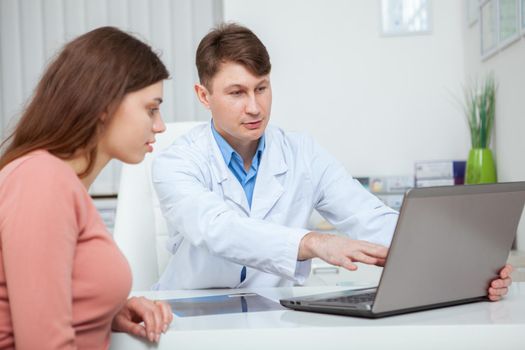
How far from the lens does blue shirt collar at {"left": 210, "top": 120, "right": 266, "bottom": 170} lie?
6.20 feet

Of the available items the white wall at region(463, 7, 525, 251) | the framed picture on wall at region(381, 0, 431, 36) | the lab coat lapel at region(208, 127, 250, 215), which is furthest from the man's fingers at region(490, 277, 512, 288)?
the framed picture on wall at region(381, 0, 431, 36)

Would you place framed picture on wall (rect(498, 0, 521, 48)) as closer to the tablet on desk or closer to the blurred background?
the blurred background

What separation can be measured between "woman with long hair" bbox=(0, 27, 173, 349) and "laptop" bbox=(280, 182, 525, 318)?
1.07 feet

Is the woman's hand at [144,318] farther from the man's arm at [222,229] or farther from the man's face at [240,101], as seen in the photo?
the man's face at [240,101]

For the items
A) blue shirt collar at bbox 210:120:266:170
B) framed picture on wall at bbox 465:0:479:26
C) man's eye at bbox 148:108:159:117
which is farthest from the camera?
framed picture on wall at bbox 465:0:479:26

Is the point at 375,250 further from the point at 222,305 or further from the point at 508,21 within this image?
the point at 508,21

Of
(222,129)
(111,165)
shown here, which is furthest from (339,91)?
(222,129)

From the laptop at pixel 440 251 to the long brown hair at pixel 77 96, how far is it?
1.46 feet

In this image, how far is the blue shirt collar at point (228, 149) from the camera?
74.4 inches

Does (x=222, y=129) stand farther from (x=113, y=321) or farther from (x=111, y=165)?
(x=111, y=165)

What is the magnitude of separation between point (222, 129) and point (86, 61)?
2.68 feet

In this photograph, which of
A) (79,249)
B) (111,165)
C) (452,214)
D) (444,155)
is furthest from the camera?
(111,165)

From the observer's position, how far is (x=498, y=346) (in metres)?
1.07

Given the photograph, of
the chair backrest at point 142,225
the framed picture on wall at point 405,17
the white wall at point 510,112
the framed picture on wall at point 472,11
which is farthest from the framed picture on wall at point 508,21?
the chair backrest at point 142,225
